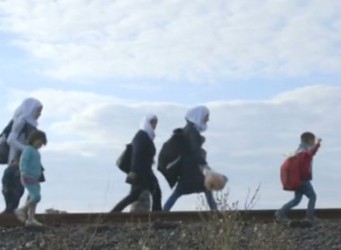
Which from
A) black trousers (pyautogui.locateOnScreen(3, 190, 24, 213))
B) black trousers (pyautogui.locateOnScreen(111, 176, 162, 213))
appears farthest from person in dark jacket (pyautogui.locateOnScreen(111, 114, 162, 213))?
black trousers (pyautogui.locateOnScreen(3, 190, 24, 213))

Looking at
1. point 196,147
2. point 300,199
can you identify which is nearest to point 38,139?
point 196,147

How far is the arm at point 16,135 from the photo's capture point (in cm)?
1420

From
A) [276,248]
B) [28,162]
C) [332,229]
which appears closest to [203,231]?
[276,248]

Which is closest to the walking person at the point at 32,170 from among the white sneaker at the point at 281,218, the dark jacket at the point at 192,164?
the dark jacket at the point at 192,164

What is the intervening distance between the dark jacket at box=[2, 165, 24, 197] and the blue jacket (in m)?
0.82

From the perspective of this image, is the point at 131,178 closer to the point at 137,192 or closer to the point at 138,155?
the point at 137,192

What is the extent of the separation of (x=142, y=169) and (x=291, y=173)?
6.73ft

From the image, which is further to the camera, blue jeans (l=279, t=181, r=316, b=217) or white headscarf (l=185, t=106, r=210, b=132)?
white headscarf (l=185, t=106, r=210, b=132)

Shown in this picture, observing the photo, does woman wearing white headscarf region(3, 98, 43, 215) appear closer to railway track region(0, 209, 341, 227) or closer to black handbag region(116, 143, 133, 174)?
railway track region(0, 209, 341, 227)

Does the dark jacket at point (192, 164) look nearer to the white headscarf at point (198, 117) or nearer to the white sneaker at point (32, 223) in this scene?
the white headscarf at point (198, 117)

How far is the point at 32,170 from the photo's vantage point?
13.2 meters

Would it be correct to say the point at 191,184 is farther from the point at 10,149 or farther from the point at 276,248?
the point at 276,248

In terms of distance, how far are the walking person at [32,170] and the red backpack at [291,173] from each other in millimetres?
3021

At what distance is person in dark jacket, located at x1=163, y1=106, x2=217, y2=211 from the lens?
576 inches
